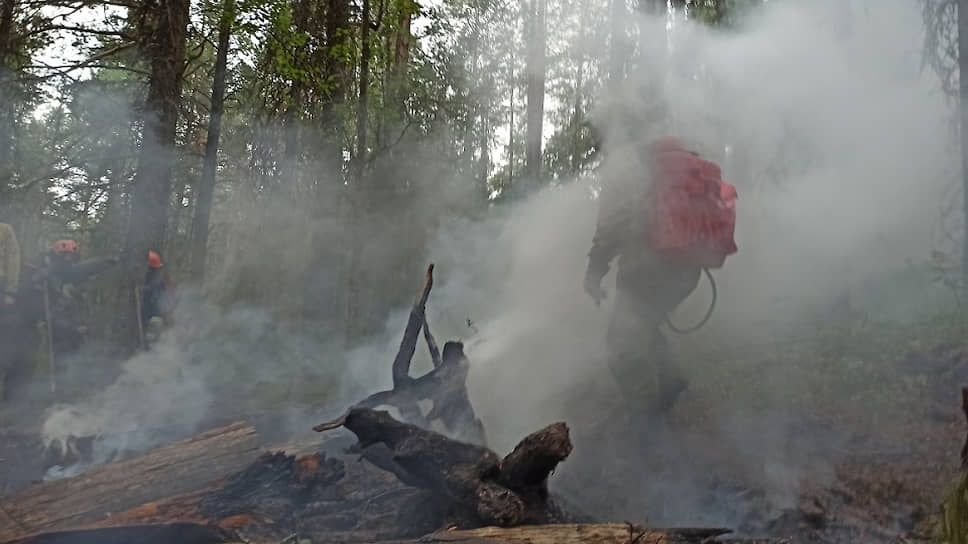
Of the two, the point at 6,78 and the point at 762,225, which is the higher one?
the point at 6,78

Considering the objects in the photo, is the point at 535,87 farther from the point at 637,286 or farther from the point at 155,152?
the point at 637,286

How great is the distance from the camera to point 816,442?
4.37 metres

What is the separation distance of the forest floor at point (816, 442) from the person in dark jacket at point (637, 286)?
1.40ft

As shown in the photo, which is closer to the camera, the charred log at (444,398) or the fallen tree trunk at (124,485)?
the fallen tree trunk at (124,485)

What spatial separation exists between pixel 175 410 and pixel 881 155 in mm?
9188

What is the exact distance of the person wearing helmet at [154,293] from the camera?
8727mm

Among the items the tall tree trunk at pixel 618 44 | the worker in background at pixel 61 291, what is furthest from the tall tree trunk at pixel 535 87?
the worker in background at pixel 61 291

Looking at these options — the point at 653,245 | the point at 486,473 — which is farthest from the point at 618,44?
the point at 486,473

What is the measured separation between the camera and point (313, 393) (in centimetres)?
739

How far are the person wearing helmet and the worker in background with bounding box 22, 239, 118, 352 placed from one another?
64cm

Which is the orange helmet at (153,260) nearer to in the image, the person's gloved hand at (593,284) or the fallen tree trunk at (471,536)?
the fallen tree trunk at (471,536)

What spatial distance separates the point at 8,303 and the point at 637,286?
727 cm

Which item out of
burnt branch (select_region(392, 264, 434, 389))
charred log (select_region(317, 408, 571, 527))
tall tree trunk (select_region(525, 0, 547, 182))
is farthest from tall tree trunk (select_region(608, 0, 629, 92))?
charred log (select_region(317, 408, 571, 527))

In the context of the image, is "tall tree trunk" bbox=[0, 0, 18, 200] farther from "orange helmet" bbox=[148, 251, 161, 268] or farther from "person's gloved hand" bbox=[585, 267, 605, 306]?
"person's gloved hand" bbox=[585, 267, 605, 306]
